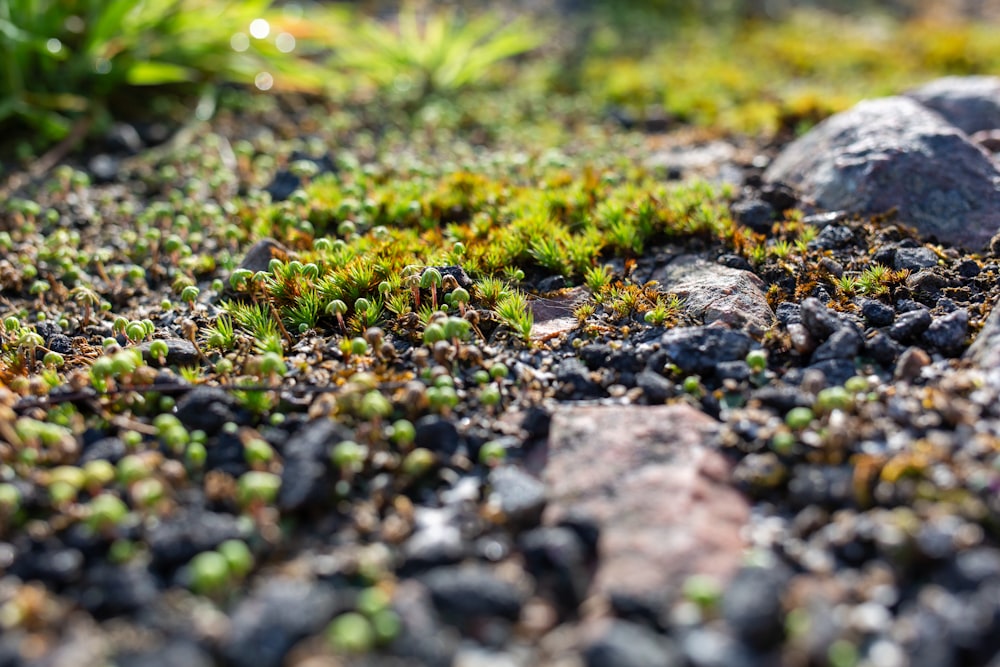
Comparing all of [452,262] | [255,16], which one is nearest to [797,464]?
[452,262]

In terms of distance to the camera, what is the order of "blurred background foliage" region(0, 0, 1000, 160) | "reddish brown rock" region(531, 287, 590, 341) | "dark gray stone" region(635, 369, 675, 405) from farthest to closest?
"blurred background foliage" region(0, 0, 1000, 160), "reddish brown rock" region(531, 287, 590, 341), "dark gray stone" region(635, 369, 675, 405)

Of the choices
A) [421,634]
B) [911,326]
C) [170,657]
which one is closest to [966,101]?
[911,326]

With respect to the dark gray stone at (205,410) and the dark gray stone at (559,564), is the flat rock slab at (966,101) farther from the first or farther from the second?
the dark gray stone at (205,410)

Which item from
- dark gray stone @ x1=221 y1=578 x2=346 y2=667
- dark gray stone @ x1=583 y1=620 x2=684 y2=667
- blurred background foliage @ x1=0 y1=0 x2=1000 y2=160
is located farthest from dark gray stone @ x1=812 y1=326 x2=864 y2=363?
blurred background foliage @ x1=0 y1=0 x2=1000 y2=160

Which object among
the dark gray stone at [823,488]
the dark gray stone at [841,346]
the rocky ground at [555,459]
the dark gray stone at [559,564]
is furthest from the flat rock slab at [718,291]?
the dark gray stone at [559,564]

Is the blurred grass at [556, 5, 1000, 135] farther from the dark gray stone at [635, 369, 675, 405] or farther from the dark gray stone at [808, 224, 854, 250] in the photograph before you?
the dark gray stone at [635, 369, 675, 405]

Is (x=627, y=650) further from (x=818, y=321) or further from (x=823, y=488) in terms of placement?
(x=818, y=321)

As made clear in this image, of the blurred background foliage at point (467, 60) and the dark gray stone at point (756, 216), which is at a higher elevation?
the blurred background foliage at point (467, 60)

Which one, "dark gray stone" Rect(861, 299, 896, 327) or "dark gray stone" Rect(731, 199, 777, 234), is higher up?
"dark gray stone" Rect(731, 199, 777, 234)
